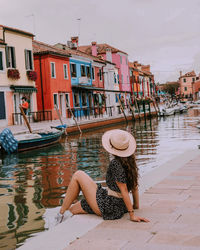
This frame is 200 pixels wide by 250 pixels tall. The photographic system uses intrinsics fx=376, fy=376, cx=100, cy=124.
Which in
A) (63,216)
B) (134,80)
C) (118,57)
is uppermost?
(118,57)

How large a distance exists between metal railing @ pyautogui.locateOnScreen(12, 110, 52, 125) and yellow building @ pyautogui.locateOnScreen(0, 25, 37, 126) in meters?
0.08

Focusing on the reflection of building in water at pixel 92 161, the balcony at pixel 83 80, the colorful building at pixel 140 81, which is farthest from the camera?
the colorful building at pixel 140 81

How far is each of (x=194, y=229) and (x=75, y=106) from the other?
32.3 meters

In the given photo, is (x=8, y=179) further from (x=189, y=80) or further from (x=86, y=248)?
(x=189, y=80)

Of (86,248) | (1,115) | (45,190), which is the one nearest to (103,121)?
(1,115)

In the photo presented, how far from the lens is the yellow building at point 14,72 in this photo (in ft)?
84.3

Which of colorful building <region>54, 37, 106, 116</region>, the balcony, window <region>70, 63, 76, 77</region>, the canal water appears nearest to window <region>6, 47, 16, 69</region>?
colorful building <region>54, 37, 106, 116</region>

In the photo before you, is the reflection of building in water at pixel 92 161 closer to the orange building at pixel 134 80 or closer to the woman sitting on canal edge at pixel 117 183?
the woman sitting on canal edge at pixel 117 183

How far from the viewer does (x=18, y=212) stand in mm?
6340

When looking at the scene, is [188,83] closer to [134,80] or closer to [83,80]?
[134,80]

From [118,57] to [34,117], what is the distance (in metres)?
27.5

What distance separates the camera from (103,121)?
30594 millimetres

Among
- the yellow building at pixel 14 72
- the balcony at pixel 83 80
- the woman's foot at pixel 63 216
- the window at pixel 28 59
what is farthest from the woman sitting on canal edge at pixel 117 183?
the balcony at pixel 83 80

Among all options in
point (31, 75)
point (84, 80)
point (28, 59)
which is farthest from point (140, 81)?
point (31, 75)
